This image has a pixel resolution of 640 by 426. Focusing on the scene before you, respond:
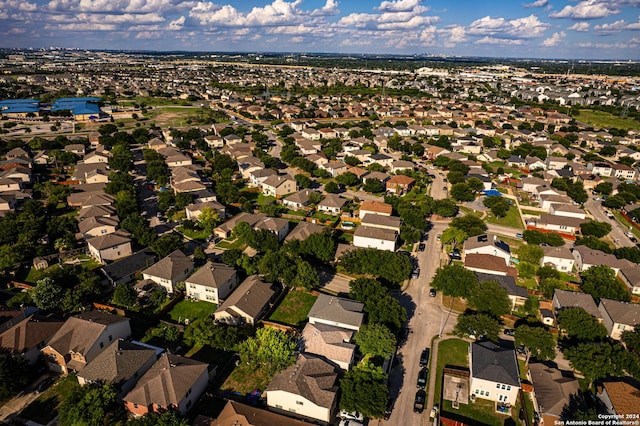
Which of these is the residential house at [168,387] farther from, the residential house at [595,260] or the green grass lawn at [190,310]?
the residential house at [595,260]

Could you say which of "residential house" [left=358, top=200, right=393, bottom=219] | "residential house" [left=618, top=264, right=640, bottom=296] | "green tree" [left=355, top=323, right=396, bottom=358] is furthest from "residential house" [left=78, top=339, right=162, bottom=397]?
"residential house" [left=618, top=264, right=640, bottom=296]

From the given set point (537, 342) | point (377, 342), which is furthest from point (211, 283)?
point (537, 342)

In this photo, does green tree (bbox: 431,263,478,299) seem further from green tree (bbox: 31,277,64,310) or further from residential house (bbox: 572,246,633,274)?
green tree (bbox: 31,277,64,310)

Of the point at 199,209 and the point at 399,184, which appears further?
the point at 399,184

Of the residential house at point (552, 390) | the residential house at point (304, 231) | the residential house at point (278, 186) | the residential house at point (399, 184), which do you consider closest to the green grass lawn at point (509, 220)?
the residential house at point (399, 184)

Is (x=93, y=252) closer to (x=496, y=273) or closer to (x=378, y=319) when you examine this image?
(x=378, y=319)

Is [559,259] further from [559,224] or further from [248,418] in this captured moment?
[248,418]

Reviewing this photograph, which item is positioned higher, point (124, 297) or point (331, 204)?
point (331, 204)

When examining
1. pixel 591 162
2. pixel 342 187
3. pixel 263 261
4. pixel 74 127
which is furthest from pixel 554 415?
pixel 74 127
